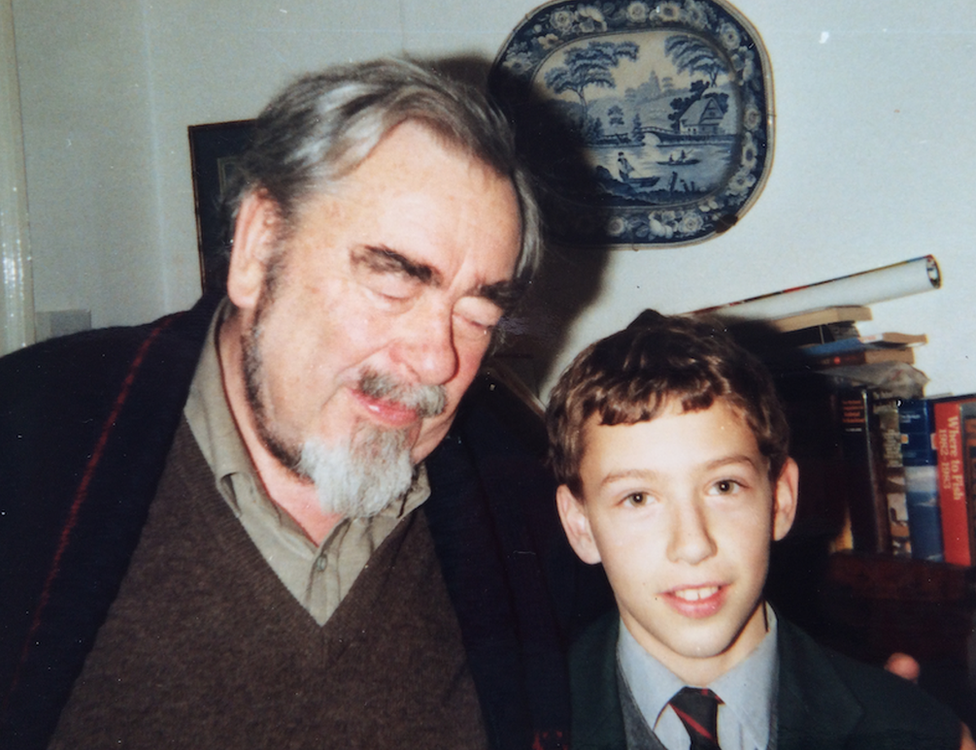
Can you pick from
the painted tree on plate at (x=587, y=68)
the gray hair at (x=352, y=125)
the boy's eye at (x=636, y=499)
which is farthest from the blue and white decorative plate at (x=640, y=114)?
the boy's eye at (x=636, y=499)

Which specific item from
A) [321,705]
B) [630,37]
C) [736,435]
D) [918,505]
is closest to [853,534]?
[918,505]

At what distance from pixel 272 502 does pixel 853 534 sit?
0.77 metres

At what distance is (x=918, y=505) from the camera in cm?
81

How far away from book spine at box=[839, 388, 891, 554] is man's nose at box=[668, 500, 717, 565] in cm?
35

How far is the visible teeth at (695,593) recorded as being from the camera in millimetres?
630

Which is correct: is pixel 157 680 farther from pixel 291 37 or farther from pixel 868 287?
pixel 868 287

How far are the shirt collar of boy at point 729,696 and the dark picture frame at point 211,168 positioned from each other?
0.81 meters

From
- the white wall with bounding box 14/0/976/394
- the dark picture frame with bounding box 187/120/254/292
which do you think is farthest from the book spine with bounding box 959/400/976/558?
the dark picture frame with bounding box 187/120/254/292

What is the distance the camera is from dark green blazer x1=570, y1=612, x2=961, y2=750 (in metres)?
0.62

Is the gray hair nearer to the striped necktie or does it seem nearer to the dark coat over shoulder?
the dark coat over shoulder

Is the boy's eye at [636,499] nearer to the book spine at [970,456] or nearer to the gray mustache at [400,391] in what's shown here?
the gray mustache at [400,391]

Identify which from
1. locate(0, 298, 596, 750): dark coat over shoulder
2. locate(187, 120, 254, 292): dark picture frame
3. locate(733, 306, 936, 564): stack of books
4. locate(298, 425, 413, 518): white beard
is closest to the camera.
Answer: locate(0, 298, 596, 750): dark coat over shoulder

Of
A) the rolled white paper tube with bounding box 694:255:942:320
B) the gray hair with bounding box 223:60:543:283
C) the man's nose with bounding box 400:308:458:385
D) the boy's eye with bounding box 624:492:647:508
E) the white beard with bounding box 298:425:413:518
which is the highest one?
the gray hair with bounding box 223:60:543:283

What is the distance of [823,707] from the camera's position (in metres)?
0.63
